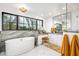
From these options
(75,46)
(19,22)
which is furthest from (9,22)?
(75,46)

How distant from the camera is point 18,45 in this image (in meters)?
1.66

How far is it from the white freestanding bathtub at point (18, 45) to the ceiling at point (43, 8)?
432mm

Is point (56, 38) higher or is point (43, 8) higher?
point (43, 8)

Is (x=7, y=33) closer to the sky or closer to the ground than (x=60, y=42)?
closer to the sky

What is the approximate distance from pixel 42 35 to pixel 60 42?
31 centimetres

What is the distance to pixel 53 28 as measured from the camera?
1659mm

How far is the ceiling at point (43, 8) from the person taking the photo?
1581mm

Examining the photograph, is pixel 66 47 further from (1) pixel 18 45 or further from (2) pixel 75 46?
(1) pixel 18 45

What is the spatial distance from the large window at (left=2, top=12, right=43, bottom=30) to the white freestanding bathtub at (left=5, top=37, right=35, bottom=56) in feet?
0.63

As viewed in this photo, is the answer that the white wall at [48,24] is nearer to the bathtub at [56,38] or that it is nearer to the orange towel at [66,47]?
the bathtub at [56,38]

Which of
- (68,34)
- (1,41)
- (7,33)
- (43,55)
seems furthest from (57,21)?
(1,41)

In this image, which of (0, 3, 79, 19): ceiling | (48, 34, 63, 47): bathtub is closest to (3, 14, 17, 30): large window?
(0, 3, 79, 19): ceiling

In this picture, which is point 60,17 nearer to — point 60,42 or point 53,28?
point 53,28

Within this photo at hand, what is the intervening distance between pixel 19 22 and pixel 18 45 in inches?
14.7
